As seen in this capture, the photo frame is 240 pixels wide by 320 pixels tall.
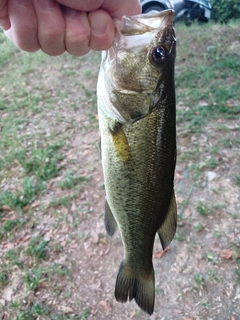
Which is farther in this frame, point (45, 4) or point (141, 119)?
point (141, 119)

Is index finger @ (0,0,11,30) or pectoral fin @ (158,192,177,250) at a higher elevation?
index finger @ (0,0,11,30)

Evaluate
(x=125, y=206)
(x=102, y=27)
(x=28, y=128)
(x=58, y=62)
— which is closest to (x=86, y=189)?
(x=28, y=128)

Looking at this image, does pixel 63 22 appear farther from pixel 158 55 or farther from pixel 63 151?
pixel 63 151

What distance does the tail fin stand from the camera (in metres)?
1.73

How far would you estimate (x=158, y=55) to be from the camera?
1.37 metres

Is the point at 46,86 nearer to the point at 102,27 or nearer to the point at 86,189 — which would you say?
the point at 86,189

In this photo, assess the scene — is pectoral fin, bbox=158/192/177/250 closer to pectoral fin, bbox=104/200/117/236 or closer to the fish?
the fish

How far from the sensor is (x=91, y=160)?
4.53 m

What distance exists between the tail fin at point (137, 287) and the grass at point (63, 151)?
145 centimetres

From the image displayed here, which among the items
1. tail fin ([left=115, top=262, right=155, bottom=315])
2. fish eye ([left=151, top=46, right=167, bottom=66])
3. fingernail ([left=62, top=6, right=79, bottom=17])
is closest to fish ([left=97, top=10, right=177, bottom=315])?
fish eye ([left=151, top=46, right=167, bottom=66])

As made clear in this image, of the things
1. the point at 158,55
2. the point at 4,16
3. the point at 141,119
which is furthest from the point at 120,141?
the point at 4,16

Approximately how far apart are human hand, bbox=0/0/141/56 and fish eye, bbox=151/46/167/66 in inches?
6.5

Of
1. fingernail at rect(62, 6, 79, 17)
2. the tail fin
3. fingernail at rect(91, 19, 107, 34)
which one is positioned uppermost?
fingernail at rect(62, 6, 79, 17)

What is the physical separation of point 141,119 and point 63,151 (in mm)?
3390
